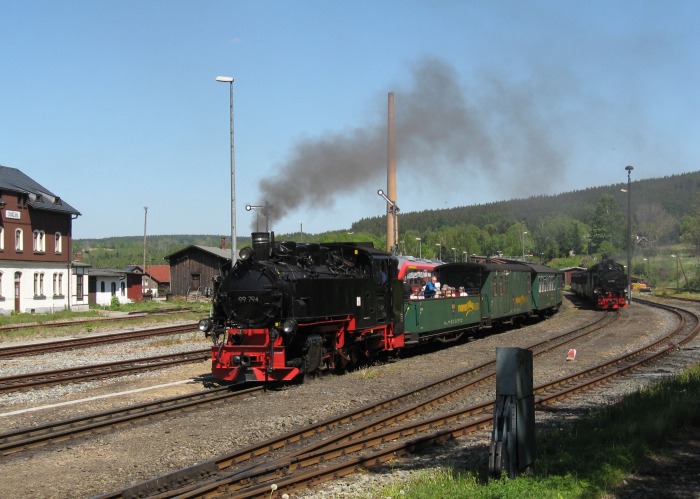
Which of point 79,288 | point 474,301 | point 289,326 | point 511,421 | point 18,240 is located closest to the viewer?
point 511,421

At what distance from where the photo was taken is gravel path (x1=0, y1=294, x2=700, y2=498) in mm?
8219

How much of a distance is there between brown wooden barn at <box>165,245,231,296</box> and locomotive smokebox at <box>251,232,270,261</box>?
46.0 m

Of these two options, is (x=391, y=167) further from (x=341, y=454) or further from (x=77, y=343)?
(x=341, y=454)

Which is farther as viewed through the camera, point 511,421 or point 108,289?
point 108,289

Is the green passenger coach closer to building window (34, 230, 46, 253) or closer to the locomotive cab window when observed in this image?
the locomotive cab window

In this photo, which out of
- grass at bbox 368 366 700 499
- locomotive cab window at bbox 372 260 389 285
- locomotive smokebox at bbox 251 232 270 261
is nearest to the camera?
grass at bbox 368 366 700 499

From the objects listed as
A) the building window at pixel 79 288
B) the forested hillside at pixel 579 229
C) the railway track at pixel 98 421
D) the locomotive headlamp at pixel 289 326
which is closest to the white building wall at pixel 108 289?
the building window at pixel 79 288

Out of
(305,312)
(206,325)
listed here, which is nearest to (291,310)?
(305,312)

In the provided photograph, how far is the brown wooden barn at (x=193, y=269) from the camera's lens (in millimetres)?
61528

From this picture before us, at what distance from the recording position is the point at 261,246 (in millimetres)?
15180

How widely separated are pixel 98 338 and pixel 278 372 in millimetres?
13208

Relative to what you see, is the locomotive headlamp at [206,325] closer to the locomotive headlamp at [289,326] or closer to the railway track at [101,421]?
the railway track at [101,421]

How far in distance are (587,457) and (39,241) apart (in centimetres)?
4375

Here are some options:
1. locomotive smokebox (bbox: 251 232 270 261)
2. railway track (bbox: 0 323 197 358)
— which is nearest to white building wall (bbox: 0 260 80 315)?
railway track (bbox: 0 323 197 358)
